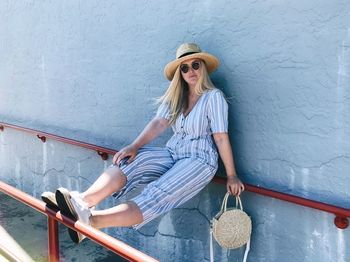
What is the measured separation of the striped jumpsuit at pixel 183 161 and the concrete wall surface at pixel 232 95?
192 mm

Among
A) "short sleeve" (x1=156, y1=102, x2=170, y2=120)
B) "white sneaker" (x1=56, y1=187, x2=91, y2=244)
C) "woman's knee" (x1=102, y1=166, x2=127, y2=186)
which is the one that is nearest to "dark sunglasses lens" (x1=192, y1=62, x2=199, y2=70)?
"short sleeve" (x1=156, y1=102, x2=170, y2=120)

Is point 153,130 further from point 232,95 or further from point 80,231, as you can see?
point 80,231

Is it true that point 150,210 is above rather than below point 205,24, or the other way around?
below

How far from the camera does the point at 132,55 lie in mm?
3299

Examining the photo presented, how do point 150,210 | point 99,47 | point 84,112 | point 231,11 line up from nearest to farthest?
point 150,210 < point 231,11 < point 99,47 < point 84,112

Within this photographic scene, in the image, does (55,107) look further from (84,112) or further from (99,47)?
(99,47)

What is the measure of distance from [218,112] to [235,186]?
45cm

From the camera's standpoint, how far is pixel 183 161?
2441 mm

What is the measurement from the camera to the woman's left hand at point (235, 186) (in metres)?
2.30

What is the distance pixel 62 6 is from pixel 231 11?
2.19 m

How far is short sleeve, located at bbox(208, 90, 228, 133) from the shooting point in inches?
94.0

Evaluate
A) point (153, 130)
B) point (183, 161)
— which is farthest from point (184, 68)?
point (183, 161)

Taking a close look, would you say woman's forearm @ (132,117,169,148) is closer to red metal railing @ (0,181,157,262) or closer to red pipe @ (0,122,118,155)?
red pipe @ (0,122,118,155)

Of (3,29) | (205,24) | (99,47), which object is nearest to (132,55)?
(99,47)
